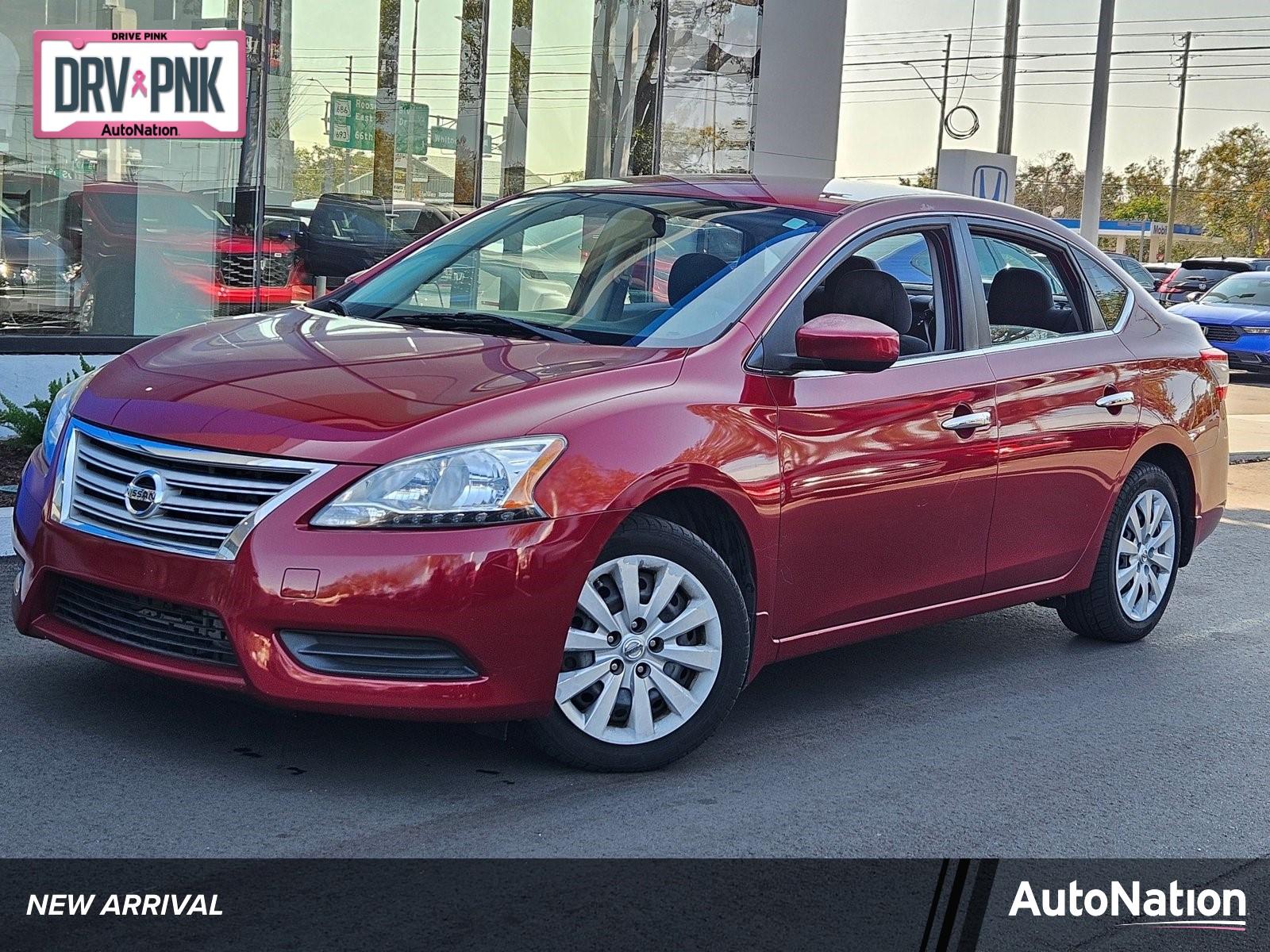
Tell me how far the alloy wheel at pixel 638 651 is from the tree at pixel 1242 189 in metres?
86.1

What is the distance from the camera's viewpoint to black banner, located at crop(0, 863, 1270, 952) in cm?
343

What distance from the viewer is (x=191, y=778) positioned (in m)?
4.32

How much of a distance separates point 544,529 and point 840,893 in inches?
45.5

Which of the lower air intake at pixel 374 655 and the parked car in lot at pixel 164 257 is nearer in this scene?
the lower air intake at pixel 374 655

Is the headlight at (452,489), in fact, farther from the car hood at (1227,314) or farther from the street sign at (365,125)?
the car hood at (1227,314)

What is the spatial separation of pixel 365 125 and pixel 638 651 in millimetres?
10081

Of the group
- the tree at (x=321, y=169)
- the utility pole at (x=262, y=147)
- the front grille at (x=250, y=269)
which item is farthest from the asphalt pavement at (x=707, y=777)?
the tree at (x=321, y=169)

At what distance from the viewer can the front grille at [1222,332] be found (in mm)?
23641

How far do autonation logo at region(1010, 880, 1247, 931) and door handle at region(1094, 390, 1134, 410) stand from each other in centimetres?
247

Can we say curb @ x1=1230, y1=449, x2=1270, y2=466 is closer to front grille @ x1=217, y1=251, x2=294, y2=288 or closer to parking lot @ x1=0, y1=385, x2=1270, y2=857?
front grille @ x1=217, y1=251, x2=294, y2=288

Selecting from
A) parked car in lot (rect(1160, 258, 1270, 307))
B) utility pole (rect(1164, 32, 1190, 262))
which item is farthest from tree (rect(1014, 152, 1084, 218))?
parked car in lot (rect(1160, 258, 1270, 307))

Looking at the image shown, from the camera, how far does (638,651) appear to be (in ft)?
14.9

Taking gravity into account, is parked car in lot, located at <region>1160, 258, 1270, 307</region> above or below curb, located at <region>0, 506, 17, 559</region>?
above

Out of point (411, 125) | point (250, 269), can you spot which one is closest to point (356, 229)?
point (411, 125)
